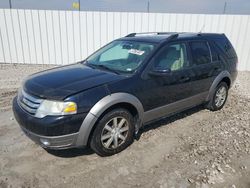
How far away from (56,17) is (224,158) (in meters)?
7.56

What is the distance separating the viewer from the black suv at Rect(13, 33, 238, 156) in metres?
2.66

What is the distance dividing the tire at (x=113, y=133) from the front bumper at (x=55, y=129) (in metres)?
0.29

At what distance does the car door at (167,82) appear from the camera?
328 cm

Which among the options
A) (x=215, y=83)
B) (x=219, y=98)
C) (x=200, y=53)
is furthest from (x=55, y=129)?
(x=219, y=98)

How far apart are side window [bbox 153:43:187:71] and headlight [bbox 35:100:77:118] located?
57.3 inches

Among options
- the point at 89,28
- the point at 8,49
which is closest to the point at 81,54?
the point at 89,28

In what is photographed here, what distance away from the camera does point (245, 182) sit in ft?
8.95

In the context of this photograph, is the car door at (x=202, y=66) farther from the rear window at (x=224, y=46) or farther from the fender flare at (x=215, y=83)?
the rear window at (x=224, y=46)

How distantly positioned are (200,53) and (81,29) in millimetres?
5505

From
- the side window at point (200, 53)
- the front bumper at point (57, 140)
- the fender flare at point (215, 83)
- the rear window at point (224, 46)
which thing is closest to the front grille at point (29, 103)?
the front bumper at point (57, 140)

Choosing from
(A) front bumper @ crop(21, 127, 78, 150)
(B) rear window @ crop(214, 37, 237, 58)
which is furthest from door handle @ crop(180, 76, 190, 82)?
(A) front bumper @ crop(21, 127, 78, 150)

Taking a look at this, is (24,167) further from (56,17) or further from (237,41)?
(237,41)

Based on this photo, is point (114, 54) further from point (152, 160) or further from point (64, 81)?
point (152, 160)

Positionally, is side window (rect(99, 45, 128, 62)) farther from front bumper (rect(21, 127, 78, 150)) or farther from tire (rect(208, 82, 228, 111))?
tire (rect(208, 82, 228, 111))
